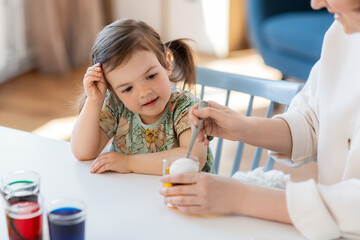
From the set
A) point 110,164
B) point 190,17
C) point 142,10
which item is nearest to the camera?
point 110,164

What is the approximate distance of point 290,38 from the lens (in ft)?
9.96

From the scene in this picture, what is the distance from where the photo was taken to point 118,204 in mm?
1040

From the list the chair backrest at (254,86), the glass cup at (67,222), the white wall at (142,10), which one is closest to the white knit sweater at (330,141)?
the chair backrest at (254,86)

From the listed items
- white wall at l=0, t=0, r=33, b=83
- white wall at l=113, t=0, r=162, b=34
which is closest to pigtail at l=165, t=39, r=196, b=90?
white wall at l=0, t=0, r=33, b=83

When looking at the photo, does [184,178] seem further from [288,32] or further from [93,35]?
[93,35]

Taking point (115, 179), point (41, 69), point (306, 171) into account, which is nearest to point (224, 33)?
point (41, 69)

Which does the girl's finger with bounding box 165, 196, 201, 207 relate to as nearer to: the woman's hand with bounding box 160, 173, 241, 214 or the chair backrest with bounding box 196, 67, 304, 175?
the woman's hand with bounding box 160, 173, 241, 214

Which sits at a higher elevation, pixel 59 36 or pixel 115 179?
pixel 115 179

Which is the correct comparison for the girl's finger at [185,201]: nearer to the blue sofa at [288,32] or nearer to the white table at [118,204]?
the white table at [118,204]

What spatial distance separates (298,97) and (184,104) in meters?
0.30

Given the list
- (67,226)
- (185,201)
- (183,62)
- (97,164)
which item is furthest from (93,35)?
(67,226)

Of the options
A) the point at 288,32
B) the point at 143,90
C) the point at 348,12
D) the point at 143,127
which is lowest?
the point at 288,32

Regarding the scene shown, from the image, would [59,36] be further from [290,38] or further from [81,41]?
[290,38]

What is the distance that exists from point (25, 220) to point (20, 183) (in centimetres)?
16
